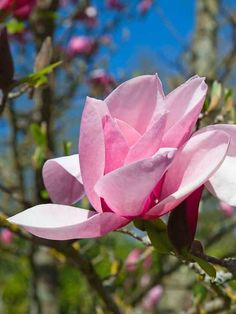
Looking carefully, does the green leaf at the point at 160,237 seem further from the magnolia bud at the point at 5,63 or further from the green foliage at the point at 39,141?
the green foliage at the point at 39,141

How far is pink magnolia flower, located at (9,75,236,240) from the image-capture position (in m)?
0.49

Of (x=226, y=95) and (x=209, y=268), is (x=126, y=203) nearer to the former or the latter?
(x=209, y=268)

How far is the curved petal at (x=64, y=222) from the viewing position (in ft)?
1.64

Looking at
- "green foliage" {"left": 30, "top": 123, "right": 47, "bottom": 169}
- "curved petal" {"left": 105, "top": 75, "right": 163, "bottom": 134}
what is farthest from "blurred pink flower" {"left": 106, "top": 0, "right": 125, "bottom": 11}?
"curved petal" {"left": 105, "top": 75, "right": 163, "bottom": 134}

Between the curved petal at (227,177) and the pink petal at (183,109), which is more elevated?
the pink petal at (183,109)

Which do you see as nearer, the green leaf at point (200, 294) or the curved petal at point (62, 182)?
the curved petal at point (62, 182)

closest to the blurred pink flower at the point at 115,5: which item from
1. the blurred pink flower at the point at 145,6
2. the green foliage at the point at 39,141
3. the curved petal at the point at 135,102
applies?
the blurred pink flower at the point at 145,6

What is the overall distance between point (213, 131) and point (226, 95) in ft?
1.99

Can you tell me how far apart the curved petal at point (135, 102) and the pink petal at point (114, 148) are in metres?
0.04

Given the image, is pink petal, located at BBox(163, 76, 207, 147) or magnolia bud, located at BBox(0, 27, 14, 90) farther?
magnolia bud, located at BBox(0, 27, 14, 90)

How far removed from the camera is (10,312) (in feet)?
16.2

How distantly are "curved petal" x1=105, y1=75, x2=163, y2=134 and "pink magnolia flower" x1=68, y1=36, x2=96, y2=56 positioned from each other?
9.40 ft

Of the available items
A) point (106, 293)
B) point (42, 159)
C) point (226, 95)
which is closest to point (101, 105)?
point (106, 293)

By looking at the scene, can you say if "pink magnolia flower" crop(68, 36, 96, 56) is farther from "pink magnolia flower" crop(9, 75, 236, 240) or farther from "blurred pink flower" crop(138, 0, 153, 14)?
"pink magnolia flower" crop(9, 75, 236, 240)
